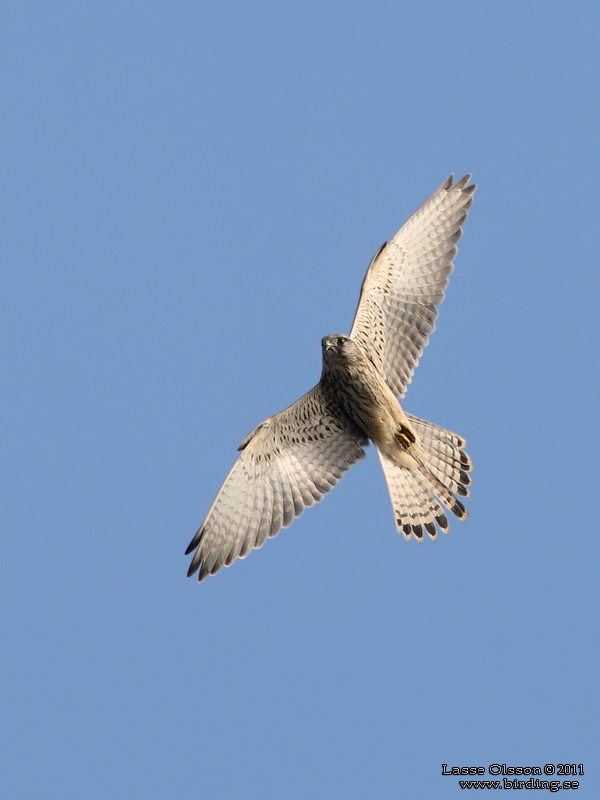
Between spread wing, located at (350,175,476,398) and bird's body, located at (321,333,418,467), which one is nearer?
bird's body, located at (321,333,418,467)

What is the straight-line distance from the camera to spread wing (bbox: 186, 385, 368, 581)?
9.03 meters

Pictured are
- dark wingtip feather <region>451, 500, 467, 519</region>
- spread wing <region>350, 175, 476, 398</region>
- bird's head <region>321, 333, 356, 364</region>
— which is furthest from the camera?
spread wing <region>350, 175, 476, 398</region>

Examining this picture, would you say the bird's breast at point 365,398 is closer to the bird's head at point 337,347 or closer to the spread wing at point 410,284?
the bird's head at point 337,347

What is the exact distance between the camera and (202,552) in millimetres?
9039

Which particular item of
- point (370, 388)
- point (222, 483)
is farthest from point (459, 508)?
point (222, 483)

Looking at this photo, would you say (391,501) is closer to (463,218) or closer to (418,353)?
(418,353)

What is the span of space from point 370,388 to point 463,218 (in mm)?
1867

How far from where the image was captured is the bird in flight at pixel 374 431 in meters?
9.06

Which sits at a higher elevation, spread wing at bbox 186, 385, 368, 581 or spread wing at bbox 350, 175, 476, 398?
spread wing at bbox 350, 175, 476, 398

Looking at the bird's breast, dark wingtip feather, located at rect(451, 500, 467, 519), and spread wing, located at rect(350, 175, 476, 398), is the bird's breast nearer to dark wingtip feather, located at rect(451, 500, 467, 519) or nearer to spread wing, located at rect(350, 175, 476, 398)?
spread wing, located at rect(350, 175, 476, 398)

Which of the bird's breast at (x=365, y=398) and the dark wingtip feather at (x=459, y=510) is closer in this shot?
the bird's breast at (x=365, y=398)

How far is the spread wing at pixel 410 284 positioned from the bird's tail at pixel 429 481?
0.50m

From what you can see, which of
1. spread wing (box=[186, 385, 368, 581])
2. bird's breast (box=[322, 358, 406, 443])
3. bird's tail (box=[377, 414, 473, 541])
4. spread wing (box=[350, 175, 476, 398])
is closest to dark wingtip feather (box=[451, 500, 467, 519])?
bird's tail (box=[377, 414, 473, 541])

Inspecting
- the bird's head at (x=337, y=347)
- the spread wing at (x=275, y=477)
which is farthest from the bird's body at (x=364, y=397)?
the spread wing at (x=275, y=477)
